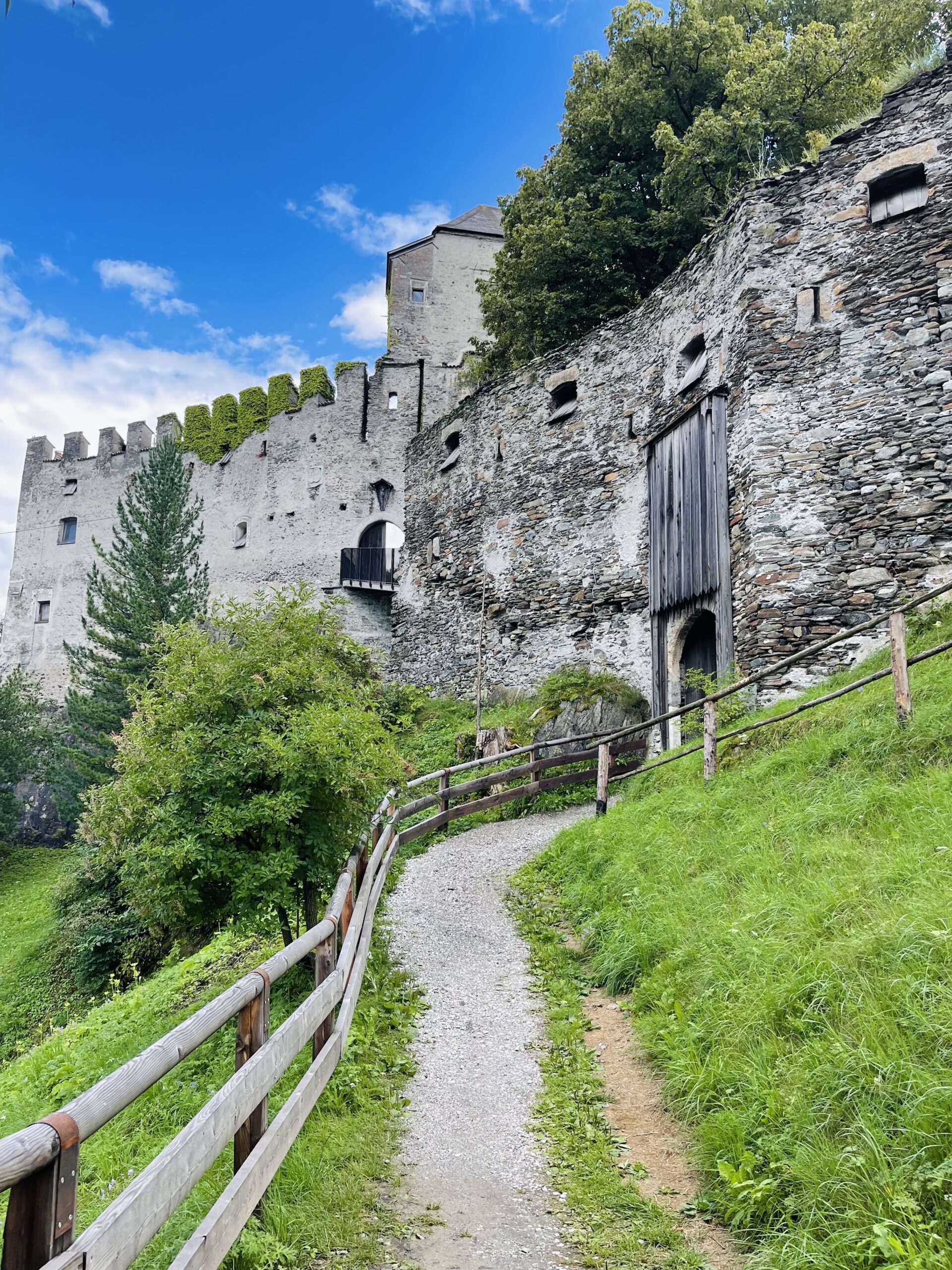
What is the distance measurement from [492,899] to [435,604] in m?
11.5

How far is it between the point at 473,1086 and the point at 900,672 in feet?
13.0

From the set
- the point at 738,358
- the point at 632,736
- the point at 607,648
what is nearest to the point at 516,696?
the point at 607,648

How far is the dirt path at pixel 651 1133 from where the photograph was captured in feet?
10.0

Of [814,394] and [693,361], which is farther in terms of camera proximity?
[693,361]

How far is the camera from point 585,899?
23.5 feet

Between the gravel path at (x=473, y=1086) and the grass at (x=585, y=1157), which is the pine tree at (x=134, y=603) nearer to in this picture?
the gravel path at (x=473, y=1086)

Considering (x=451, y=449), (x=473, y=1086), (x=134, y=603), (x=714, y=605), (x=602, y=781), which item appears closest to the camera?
(x=473, y=1086)

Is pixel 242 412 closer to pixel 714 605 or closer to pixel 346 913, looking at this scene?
pixel 714 605

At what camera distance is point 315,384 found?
2895 cm

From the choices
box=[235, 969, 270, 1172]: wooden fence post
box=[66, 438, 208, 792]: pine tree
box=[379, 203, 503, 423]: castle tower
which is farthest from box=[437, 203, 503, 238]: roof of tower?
box=[235, 969, 270, 1172]: wooden fence post

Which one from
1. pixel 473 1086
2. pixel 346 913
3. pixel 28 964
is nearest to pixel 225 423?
pixel 28 964

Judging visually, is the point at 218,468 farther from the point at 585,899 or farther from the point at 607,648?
the point at 585,899

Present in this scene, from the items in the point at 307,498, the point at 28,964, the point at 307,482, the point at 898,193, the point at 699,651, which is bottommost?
the point at 28,964

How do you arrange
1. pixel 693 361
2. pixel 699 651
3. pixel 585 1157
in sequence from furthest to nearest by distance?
1. pixel 693 361
2. pixel 699 651
3. pixel 585 1157
